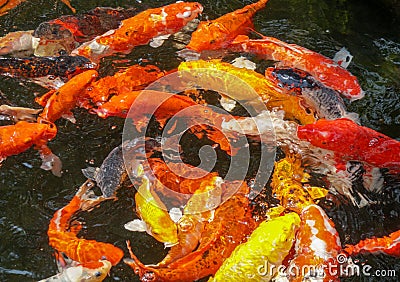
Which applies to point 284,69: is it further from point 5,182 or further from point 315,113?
point 5,182

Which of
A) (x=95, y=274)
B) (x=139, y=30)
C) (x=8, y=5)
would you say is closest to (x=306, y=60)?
(x=139, y=30)

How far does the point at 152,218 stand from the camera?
10.6ft

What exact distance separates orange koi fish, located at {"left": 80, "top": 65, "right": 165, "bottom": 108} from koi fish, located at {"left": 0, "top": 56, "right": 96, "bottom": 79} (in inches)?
9.8

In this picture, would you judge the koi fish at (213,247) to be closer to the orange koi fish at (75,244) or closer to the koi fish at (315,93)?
the orange koi fish at (75,244)

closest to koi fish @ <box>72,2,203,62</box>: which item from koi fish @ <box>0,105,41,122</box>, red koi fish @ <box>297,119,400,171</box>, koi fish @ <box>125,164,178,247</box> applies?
koi fish @ <box>0,105,41,122</box>

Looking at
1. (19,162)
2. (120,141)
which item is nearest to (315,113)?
(120,141)

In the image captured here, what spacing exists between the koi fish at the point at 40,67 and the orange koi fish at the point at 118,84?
0.25 m

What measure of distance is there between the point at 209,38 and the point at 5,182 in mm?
2164

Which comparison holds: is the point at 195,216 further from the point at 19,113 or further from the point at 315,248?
the point at 19,113

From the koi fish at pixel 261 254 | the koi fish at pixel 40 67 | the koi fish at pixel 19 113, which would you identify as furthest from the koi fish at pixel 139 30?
the koi fish at pixel 261 254

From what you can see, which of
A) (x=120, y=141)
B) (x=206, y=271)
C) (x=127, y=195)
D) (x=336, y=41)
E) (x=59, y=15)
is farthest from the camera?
(x=59, y=15)

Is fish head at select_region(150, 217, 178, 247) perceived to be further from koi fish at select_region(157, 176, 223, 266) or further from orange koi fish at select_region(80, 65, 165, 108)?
orange koi fish at select_region(80, 65, 165, 108)

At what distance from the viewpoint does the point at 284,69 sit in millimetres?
4098

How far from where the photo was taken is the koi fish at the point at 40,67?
4.14m
